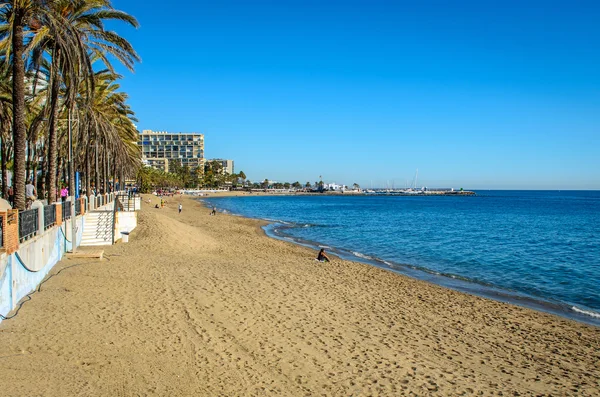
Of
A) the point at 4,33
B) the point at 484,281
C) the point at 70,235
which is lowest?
the point at 484,281

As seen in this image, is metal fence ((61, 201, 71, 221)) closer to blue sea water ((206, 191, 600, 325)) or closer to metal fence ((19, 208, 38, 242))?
metal fence ((19, 208, 38, 242))

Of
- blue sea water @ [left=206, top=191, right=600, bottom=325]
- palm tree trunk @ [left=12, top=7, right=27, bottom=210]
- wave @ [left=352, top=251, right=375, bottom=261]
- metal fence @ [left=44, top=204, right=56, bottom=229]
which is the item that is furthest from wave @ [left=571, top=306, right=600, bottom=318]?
palm tree trunk @ [left=12, top=7, right=27, bottom=210]

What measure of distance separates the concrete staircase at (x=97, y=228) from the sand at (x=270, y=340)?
4.68 meters

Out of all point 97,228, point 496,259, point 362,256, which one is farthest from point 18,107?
point 496,259

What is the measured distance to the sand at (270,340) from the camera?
7711 millimetres

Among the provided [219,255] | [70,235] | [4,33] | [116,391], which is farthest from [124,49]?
[116,391]

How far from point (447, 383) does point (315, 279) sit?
369 inches

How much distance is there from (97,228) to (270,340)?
52.1 ft

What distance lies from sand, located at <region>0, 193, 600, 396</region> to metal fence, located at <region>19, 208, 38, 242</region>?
5.44 feet

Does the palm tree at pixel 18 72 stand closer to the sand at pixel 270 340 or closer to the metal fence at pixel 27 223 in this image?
the metal fence at pixel 27 223

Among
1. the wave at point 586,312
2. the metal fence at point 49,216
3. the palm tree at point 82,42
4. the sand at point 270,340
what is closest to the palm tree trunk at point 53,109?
the palm tree at point 82,42

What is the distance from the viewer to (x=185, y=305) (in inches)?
473

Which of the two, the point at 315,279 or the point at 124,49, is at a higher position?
the point at 124,49

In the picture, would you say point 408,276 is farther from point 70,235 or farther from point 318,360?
point 70,235
